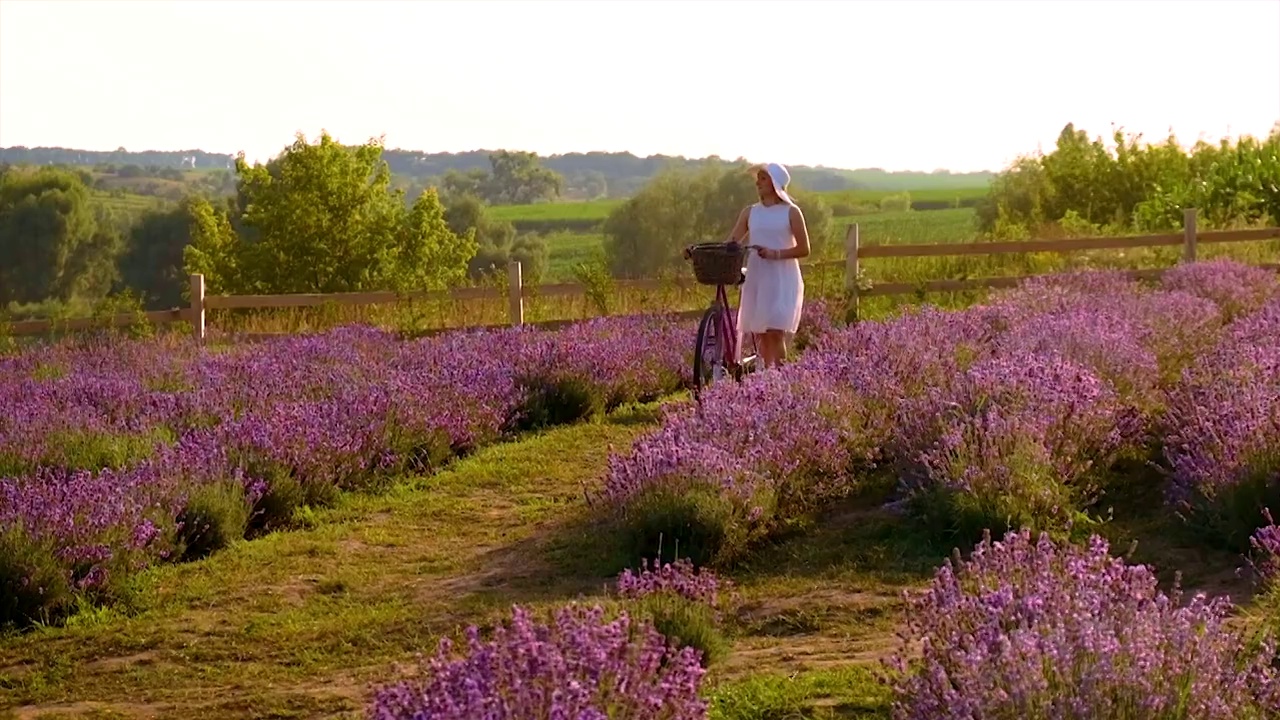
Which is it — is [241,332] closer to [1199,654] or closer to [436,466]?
[436,466]

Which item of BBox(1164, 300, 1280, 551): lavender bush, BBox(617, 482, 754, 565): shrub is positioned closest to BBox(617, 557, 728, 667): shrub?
BBox(617, 482, 754, 565): shrub

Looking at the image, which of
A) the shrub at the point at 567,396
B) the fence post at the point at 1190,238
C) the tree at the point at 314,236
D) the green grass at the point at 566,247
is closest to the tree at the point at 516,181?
the green grass at the point at 566,247

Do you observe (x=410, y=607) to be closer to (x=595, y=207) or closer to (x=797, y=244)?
(x=797, y=244)

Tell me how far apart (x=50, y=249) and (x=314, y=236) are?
44175mm

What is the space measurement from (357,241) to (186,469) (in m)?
29.5

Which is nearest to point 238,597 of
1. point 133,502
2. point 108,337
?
point 133,502

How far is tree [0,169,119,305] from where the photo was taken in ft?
243

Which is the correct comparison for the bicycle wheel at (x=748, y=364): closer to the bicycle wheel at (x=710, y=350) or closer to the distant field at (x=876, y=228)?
the bicycle wheel at (x=710, y=350)

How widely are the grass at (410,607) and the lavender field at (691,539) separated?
0.7 inches

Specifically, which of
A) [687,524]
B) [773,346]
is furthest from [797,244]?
[687,524]

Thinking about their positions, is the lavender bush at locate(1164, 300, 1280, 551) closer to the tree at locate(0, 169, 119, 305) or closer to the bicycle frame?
the bicycle frame

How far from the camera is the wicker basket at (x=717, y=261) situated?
8.91 metres

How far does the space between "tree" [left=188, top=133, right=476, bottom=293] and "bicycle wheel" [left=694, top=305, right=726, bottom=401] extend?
25.3m

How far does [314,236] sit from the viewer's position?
3556 cm
